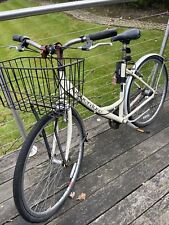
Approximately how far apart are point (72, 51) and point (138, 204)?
4.18 meters

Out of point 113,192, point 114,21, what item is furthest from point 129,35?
point 114,21

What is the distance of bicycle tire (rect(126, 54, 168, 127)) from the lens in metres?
2.60

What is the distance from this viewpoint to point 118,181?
7.36ft

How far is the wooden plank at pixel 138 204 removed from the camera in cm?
196

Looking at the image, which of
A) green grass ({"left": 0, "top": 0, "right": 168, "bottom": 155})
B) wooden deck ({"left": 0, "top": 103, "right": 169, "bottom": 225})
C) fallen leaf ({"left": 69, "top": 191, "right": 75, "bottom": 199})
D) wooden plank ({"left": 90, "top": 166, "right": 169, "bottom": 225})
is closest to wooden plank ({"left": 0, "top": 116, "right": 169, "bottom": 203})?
wooden deck ({"left": 0, "top": 103, "right": 169, "bottom": 225})

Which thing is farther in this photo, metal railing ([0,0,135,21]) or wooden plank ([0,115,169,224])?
wooden plank ([0,115,169,224])

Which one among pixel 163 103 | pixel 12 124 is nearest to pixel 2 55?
pixel 12 124

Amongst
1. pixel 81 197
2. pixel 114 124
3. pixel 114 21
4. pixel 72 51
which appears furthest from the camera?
pixel 114 21

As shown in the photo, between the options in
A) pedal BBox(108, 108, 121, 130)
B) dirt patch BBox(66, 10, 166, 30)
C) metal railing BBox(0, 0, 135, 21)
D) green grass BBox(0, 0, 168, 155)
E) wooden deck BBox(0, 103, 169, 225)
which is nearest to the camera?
metal railing BBox(0, 0, 135, 21)

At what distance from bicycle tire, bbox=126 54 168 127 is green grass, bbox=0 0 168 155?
0.57m

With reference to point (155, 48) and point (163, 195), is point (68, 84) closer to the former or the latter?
point (163, 195)

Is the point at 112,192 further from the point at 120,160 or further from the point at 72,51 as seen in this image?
the point at 72,51

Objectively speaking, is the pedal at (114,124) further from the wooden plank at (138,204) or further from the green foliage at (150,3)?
the green foliage at (150,3)

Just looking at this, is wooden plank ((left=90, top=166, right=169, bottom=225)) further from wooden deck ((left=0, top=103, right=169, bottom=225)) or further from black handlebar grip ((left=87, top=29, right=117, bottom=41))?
black handlebar grip ((left=87, top=29, right=117, bottom=41))
